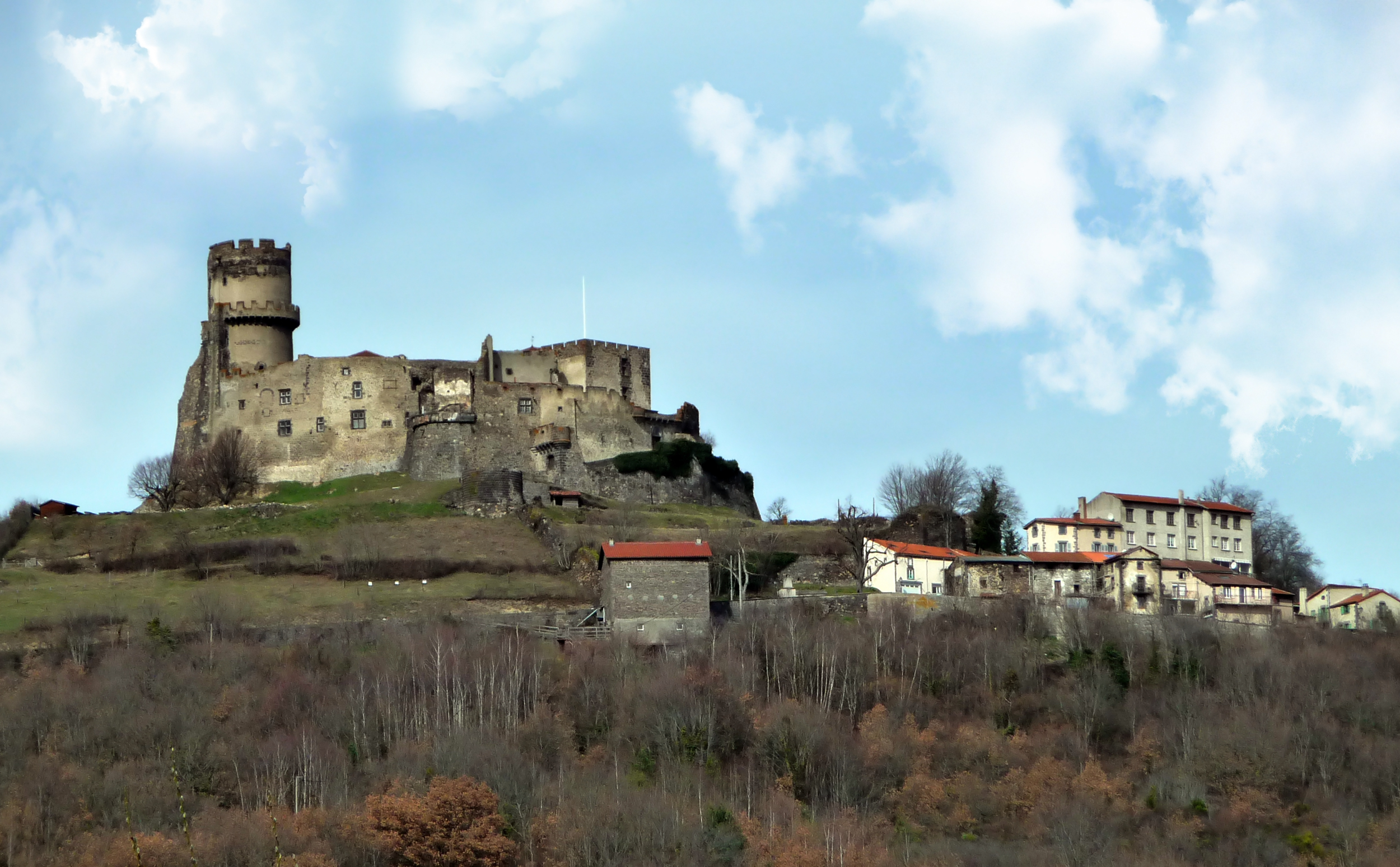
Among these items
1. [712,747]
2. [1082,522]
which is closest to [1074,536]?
[1082,522]

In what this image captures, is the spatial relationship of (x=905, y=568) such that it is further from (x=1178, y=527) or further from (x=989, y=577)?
(x=1178, y=527)

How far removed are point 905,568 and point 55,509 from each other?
37828 millimetres

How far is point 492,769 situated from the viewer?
4925 centimetres

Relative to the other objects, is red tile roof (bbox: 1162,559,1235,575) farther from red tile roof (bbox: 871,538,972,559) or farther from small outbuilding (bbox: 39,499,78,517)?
small outbuilding (bbox: 39,499,78,517)

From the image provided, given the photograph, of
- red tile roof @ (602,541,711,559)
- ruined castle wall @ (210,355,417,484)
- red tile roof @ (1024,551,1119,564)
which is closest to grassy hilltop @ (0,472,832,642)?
red tile roof @ (602,541,711,559)

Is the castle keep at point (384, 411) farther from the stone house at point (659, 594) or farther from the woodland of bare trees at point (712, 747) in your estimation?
the woodland of bare trees at point (712, 747)

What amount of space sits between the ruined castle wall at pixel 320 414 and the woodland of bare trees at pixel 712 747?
973 inches

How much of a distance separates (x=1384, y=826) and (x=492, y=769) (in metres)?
26.8

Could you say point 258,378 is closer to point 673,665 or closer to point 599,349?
point 599,349

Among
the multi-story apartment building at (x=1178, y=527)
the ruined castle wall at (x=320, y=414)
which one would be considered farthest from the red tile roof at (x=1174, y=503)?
the ruined castle wall at (x=320, y=414)

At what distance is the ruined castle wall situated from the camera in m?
81.5

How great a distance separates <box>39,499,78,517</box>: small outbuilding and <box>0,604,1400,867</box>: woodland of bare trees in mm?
20828

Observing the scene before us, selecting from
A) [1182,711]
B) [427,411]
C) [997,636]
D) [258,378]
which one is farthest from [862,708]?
[258,378]

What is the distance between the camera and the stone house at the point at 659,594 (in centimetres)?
5709
